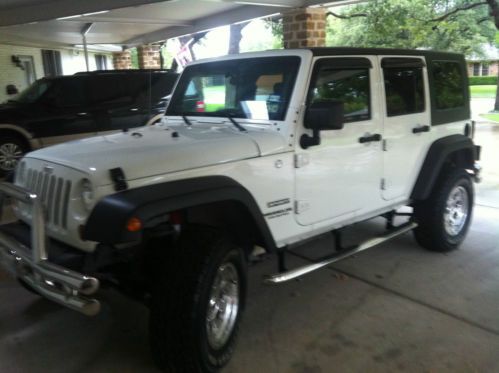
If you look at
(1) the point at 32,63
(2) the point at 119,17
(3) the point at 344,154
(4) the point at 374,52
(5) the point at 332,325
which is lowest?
(5) the point at 332,325

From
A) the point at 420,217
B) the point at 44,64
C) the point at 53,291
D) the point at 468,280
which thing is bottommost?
the point at 468,280

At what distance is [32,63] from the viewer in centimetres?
1391

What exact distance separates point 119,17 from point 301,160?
743 cm

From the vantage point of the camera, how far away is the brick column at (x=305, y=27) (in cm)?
713

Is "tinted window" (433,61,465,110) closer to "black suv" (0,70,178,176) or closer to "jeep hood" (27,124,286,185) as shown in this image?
"jeep hood" (27,124,286,185)

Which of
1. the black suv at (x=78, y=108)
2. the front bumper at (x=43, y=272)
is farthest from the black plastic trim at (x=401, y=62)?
the black suv at (x=78, y=108)

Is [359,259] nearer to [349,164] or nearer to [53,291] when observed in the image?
[349,164]

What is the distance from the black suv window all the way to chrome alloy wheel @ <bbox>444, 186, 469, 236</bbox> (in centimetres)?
152

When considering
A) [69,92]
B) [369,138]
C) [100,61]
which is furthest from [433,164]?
[100,61]

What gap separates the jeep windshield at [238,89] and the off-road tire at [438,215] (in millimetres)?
2033

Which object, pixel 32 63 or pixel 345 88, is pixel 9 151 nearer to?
pixel 345 88

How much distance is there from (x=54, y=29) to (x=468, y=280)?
1011cm

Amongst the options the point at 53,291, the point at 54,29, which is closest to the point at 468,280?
the point at 53,291

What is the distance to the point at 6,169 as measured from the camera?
322 inches
